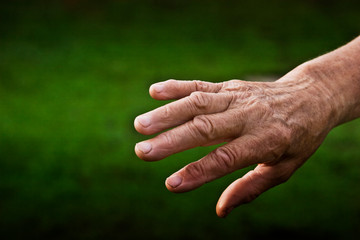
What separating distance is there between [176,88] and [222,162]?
1.14 ft

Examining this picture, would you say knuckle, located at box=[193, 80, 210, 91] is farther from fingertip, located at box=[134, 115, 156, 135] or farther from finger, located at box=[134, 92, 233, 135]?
fingertip, located at box=[134, 115, 156, 135]

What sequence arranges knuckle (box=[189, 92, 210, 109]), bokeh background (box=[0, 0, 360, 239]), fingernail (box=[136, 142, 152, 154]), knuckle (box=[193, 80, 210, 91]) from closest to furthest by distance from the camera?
1. fingernail (box=[136, 142, 152, 154])
2. knuckle (box=[189, 92, 210, 109])
3. knuckle (box=[193, 80, 210, 91])
4. bokeh background (box=[0, 0, 360, 239])

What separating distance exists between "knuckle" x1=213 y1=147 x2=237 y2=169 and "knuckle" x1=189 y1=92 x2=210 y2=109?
0.58ft

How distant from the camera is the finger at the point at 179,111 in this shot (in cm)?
140

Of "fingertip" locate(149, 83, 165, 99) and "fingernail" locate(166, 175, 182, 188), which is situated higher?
"fingertip" locate(149, 83, 165, 99)

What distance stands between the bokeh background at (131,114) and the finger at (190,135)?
5.70ft

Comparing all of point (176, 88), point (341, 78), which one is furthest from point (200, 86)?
point (341, 78)

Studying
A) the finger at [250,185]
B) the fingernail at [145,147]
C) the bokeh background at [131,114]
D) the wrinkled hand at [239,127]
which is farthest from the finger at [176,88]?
the bokeh background at [131,114]

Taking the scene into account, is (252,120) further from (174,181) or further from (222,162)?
(174,181)

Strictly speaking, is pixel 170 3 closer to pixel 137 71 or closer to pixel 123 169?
pixel 137 71

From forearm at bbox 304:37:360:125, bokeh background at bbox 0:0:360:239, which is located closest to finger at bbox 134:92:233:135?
forearm at bbox 304:37:360:125

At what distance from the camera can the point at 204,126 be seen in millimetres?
1433

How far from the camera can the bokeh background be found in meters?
3.15

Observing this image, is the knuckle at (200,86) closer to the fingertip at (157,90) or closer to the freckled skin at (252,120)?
the freckled skin at (252,120)
